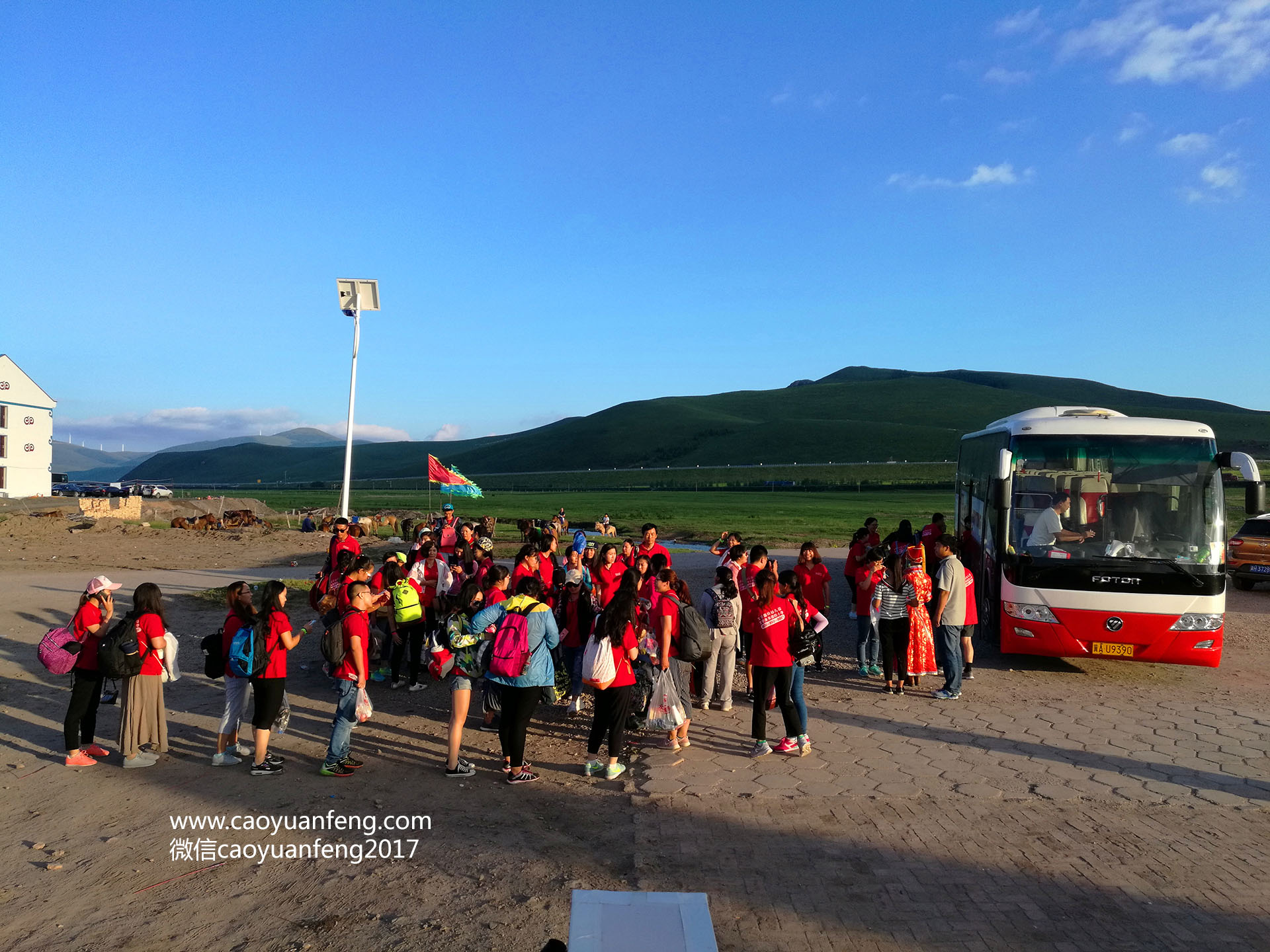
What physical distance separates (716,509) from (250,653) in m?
44.6

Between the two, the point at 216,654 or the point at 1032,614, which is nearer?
the point at 216,654

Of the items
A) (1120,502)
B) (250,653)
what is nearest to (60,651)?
(250,653)

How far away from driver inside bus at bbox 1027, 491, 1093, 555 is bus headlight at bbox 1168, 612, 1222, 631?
1364 mm

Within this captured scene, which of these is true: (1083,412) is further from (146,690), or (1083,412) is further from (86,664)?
(86,664)

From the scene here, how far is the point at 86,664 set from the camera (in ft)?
23.9

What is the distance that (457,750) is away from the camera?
6.99 metres

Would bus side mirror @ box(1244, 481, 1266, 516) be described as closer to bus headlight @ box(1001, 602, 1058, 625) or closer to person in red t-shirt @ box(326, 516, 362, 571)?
bus headlight @ box(1001, 602, 1058, 625)

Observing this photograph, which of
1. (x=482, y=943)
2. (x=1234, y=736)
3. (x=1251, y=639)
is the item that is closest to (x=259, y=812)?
(x=482, y=943)

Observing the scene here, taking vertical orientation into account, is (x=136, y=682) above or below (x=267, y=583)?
below

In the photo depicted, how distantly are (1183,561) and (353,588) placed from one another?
31.3ft

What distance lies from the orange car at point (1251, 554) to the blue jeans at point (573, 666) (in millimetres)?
17412

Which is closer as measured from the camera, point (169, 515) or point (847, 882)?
point (847, 882)

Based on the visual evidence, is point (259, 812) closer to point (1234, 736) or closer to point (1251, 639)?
point (1234, 736)

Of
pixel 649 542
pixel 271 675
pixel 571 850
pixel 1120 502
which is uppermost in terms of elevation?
pixel 1120 502
